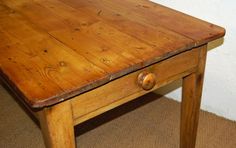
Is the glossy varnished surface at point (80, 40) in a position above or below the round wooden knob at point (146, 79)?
above

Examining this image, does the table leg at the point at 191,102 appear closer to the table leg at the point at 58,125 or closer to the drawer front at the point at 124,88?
the drawer front at the point at 124,88

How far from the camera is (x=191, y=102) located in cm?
115

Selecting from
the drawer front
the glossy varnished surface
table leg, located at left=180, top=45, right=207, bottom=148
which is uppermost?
the glossy varnished surface

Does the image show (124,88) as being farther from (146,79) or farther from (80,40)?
(80,40)

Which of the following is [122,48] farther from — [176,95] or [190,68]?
[176,95]

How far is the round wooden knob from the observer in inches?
35.3

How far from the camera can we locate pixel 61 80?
2.58ft

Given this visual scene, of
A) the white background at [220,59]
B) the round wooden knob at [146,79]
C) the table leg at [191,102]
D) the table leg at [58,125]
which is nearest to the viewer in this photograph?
the table leg at [58,125]

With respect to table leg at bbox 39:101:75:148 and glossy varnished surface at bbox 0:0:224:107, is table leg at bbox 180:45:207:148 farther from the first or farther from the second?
table leg at bbox 39:101:75:148

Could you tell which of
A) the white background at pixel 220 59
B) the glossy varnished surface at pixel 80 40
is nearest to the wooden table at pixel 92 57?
the glossy varnished surface at pixel 80 40

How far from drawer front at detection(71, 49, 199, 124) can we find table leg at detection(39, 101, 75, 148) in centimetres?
3

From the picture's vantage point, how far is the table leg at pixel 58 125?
78cm

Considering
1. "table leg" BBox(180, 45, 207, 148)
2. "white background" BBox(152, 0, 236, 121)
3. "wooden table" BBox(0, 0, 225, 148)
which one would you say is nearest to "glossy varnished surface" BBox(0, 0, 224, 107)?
"wooden table" BBox(0, 0, 225, 148)

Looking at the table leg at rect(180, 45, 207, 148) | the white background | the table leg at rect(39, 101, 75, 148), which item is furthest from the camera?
the white background
